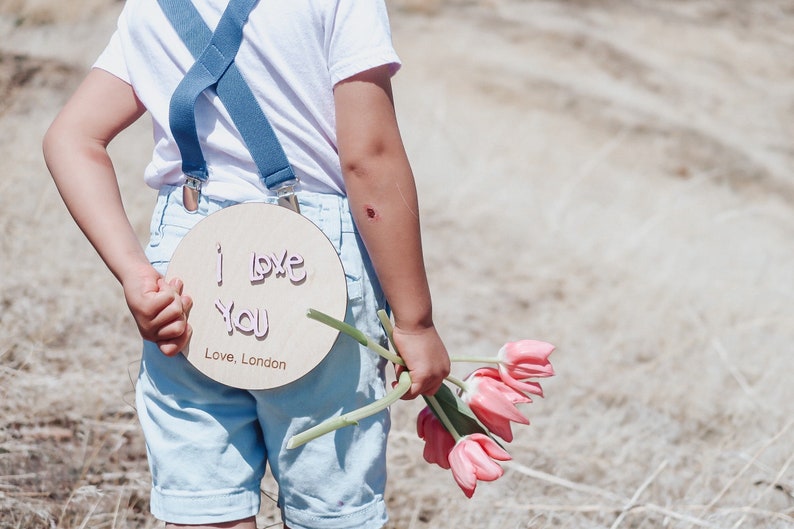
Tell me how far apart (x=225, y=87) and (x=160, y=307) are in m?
0.25

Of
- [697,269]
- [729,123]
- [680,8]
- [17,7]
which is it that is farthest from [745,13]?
[17,7]

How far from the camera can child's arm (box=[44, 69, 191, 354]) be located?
0.97 m

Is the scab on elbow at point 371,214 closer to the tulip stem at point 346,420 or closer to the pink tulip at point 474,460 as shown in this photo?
the tulip stem at point 346,420

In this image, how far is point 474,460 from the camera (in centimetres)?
105

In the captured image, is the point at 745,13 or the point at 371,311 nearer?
the point at 371,311

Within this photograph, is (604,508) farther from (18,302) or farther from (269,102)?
(18,302)

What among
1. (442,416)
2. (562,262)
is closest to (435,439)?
(442,416)

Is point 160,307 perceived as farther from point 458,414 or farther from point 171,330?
point 458,414

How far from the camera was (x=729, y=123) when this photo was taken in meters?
5.21

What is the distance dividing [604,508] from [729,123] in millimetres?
4030

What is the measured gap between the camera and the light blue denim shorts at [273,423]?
1.03 metres

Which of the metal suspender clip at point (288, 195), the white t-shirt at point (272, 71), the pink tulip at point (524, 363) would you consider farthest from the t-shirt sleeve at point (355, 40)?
the pink tulip at point (524, 363)

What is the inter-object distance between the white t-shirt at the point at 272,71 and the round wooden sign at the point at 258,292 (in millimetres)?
59

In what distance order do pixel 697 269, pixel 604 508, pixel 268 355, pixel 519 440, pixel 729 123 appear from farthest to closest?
1. pixel 729 123
2. pixel 697 269
3. pixel 519 440
4. pixel 604 508
5. pixel 268 355
